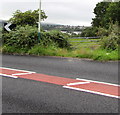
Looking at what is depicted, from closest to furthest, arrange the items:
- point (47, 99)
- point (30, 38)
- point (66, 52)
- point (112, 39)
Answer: point (47, 99)
point (112, 39)
point (66, 52)
point (30, 38)

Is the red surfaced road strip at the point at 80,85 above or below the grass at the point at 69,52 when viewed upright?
below

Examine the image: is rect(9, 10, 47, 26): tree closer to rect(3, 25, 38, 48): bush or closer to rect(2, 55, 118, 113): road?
rect(3, 25, 38, 48): bush

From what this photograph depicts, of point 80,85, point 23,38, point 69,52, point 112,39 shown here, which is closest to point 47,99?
point 80,85

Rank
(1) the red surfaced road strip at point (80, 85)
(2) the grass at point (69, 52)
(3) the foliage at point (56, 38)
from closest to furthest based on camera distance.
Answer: (1) the red surfaced road strip at point (80, 85), (2) the grass at point (69, 52), (3) the foliage at point (56, 38)

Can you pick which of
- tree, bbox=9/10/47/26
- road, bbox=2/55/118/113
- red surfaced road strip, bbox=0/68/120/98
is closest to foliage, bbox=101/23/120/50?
road, bbox=2/55/118/113

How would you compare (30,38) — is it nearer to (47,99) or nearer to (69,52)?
(69,52)

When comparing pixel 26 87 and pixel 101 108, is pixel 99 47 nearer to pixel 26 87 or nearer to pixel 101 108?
pixel 26 87

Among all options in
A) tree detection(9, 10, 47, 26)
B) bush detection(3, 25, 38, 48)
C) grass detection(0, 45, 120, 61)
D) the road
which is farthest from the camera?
tree detection(9, 10, 47, 26)

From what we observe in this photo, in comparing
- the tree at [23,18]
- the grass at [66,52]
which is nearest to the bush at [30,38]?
the grass at [66,52]

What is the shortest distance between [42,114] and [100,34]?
423 inches

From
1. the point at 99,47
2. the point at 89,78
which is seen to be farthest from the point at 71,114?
the point at 99,47

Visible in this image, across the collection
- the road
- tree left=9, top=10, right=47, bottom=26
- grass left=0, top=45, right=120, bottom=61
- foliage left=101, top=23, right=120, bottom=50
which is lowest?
the road

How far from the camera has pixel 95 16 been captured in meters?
67.8

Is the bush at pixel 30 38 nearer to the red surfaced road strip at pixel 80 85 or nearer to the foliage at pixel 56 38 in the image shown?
the foliage at pixel 56 38
